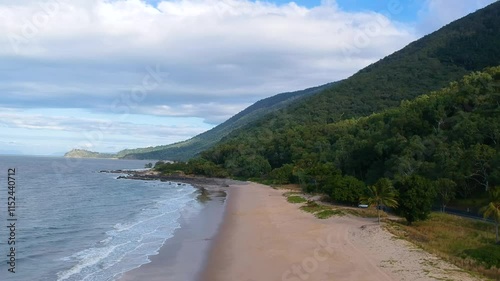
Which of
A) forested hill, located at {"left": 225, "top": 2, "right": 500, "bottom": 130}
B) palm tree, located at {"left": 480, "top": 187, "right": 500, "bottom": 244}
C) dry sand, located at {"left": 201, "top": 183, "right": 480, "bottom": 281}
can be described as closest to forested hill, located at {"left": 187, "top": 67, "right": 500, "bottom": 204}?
palm tree, located at {"left": 480, "top": 187, "right": 500, "bottom": 244}

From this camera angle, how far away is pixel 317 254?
2672 centimetres

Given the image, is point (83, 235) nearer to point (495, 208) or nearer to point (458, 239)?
point (458, 239)

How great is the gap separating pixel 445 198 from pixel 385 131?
1183 inches

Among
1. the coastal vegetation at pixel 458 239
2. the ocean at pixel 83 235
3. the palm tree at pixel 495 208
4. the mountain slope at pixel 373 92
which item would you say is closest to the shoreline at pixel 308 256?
the coastal vegetation at pixel 458 239

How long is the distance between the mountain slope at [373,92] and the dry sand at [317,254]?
7686 centimetres

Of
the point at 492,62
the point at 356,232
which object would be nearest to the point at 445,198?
the point at 356,232

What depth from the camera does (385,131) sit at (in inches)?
2889

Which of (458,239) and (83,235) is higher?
(458,239)

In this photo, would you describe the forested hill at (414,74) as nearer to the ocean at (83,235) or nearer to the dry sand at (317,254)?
the ocean at (83,235)

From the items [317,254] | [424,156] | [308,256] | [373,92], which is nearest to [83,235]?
[308,256]

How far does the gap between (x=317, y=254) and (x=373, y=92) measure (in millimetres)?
146906

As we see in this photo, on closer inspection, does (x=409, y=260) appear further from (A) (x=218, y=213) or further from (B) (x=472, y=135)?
(B) (x=472, y=135)

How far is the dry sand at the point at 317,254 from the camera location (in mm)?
21844

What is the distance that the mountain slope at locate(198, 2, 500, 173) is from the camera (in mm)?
127144
